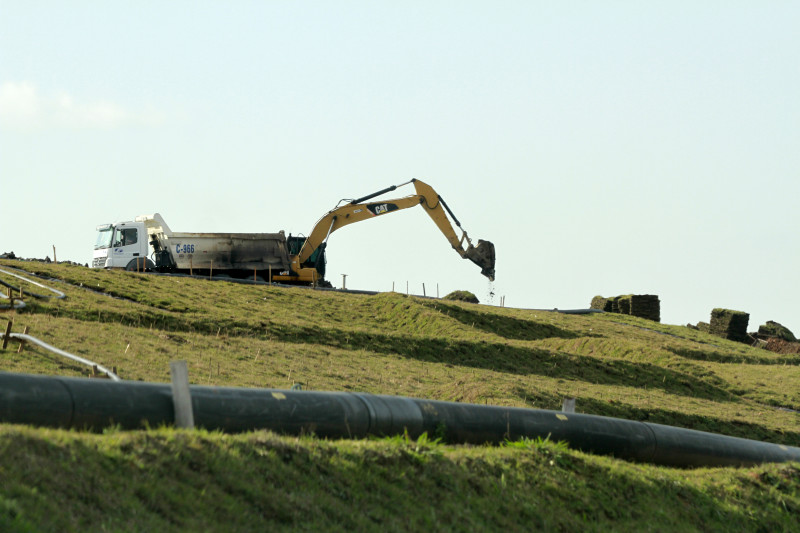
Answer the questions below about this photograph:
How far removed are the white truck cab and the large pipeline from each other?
43.1 metres

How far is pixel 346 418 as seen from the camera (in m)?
13.2

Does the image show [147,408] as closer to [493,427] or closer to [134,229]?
[493,427]

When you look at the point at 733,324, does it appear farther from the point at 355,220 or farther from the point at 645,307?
the point at 355,220

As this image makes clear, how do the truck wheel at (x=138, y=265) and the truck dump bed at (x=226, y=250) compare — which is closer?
the truck wheel at (x=138, y=265)

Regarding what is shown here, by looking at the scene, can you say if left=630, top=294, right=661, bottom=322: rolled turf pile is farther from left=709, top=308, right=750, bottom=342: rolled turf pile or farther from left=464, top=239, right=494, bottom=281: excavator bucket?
left=464, top=239, right=494, bottom=281: excavator bucket

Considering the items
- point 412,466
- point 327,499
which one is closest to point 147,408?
point 327,499

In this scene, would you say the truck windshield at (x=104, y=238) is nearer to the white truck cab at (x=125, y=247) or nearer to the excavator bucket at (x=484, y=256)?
the white truck cab at (x=125, y=247)

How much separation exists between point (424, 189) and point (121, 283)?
19039 millimetres

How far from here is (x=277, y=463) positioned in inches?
427

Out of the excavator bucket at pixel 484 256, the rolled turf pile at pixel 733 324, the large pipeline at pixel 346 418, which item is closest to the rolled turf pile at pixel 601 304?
the rolled turf pile at pixel 733 324

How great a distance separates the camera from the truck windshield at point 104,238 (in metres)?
56.0

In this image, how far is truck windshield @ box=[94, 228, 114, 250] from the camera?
56031 mm

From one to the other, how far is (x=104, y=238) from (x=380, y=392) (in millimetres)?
33595

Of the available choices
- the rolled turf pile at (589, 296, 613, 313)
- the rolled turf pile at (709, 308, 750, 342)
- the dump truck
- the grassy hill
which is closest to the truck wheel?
the dump truck
